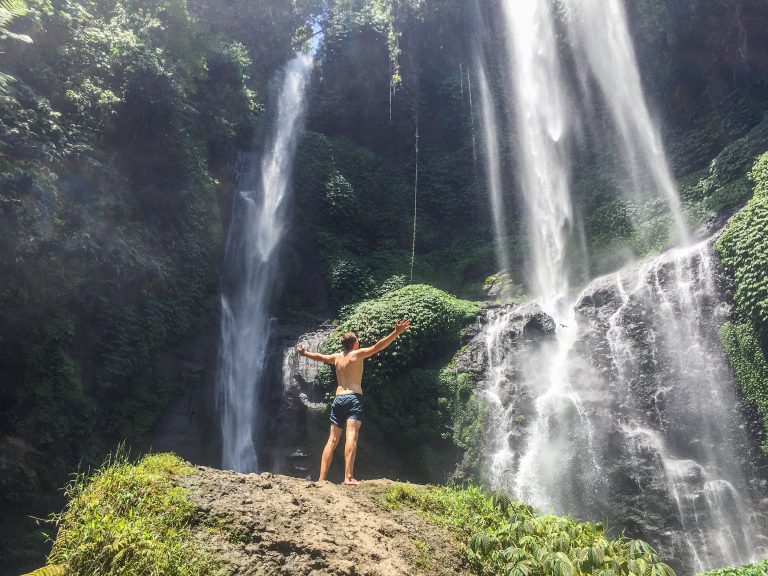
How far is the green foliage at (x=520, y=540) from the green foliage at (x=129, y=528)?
81.5 inches

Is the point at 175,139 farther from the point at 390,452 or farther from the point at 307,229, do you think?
the point at 390,452

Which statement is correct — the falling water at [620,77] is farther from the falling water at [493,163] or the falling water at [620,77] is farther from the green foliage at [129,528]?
the green foliage at [129,528]

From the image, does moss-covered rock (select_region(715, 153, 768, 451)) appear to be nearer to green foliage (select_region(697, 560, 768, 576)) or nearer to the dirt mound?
green foliage (select_region(697, 560, 768, 576))

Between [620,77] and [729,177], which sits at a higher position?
[620,77]

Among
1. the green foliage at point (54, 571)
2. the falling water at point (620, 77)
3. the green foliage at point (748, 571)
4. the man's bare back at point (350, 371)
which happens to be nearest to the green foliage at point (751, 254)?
the falling water at point (620, 77)

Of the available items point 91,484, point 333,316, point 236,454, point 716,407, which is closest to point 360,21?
point 333,316

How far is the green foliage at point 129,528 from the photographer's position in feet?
12.2

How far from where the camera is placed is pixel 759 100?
1552 centimetres

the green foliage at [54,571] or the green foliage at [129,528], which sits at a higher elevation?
the green foliage at [129,528]

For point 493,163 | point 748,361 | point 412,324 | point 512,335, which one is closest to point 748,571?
point 748,361

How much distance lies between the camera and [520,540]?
4.89 metres

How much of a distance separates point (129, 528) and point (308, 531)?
4.23 feet

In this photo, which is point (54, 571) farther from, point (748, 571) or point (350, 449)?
point (748, 571)

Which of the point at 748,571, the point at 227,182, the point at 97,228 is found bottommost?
the point at 748,571
